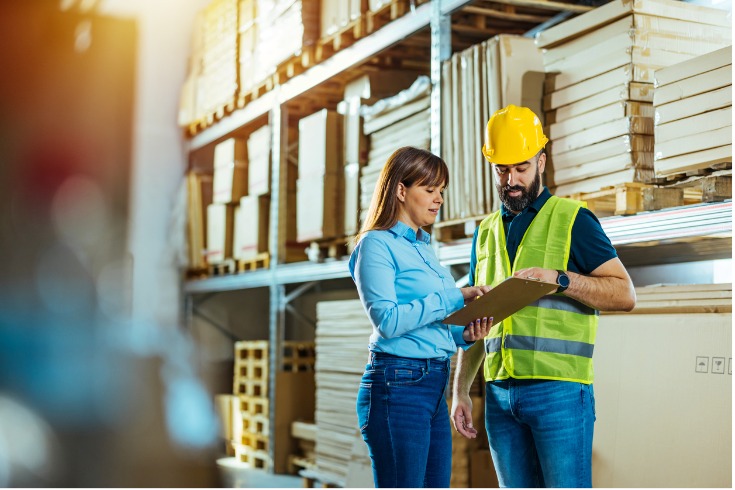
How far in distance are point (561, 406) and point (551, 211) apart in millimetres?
648

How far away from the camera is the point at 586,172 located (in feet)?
15.4

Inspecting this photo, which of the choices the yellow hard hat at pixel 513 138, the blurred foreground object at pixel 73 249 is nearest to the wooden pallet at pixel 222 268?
the blurred foreground object at pixel 73 249

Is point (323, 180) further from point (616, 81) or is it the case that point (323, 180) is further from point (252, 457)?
point (616, 81)

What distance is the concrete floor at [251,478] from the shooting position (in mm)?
7873

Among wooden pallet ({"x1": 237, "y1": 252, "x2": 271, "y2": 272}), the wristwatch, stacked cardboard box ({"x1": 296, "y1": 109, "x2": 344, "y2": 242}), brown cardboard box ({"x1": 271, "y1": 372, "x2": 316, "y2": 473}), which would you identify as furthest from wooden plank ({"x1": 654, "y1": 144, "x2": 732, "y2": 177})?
wooden pallet ({"x1": 237, "y1": 252, "x2": 271, "y2": 272})

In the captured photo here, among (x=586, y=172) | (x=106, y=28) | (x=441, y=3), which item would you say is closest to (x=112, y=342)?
(x=106, y=28)

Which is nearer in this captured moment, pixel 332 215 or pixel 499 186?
pixel 499 186

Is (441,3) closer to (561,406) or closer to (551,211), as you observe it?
(551,211)

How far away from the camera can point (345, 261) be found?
7.34 metres

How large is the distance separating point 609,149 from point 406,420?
2.33 meters

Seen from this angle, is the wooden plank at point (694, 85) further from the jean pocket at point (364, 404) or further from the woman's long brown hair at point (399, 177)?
the jean pocket at point (364, 404)

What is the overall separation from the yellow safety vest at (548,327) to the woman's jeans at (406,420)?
0.29 metres

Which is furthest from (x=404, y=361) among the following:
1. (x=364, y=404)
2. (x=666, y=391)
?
(x=666, y=391)

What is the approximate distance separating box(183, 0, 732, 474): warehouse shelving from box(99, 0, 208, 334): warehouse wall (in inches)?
13.6
